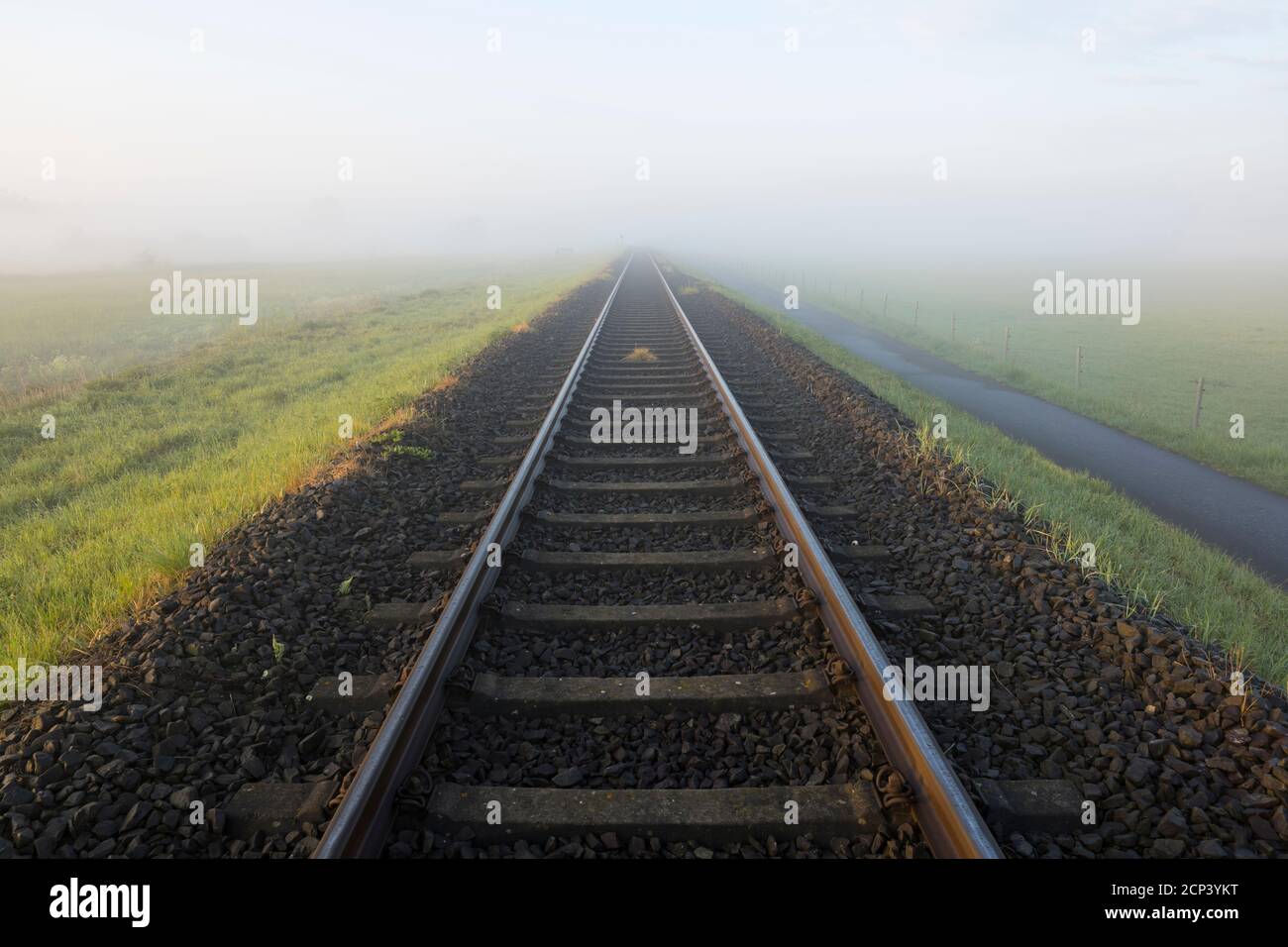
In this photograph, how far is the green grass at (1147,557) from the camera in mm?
4434

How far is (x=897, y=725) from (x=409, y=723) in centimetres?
208

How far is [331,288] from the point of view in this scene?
48.9 metres

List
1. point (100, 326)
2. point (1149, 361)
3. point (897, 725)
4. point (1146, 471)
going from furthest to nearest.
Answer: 1. point (100, 326)
2. point (1149, 361)
3. point (1146, 471)
4. point (897, 725)

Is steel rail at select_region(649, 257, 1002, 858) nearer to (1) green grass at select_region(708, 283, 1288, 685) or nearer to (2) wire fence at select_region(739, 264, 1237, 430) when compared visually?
(1) green grass at select_region(708, 283, 1288, 685)

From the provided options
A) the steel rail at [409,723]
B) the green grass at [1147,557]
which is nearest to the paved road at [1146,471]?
the green grass at [1147,557]

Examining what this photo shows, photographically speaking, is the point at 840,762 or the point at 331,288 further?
the point at 331,288

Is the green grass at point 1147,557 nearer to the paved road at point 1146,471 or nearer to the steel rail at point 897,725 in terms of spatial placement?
the paved road at point 1146,471

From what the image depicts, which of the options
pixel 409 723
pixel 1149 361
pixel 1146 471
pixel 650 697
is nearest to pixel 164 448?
pixel 409 723

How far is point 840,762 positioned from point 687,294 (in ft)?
81.0

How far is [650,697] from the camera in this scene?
3.35m

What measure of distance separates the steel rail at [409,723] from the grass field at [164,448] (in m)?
2.10

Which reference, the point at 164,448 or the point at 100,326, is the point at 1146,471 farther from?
the point at 100,326
